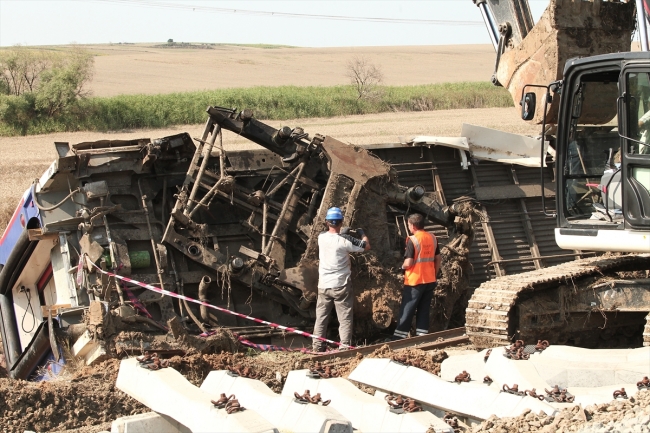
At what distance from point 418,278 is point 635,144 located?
9.99ft

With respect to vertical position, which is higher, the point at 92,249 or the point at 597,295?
the point at 92,249

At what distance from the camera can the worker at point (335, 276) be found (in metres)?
10.0

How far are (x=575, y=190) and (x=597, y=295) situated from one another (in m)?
1.03

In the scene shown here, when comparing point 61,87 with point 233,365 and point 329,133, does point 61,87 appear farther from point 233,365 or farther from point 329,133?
point 233,365

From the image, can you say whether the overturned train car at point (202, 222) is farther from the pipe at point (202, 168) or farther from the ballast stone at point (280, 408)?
the ballast stone at point (280, 408)

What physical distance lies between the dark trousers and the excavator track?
97 cm

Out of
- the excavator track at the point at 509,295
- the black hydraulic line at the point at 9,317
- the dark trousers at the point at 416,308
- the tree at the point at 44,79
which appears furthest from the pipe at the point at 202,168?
the tree at the point at 44,79

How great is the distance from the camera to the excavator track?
8.84 metres

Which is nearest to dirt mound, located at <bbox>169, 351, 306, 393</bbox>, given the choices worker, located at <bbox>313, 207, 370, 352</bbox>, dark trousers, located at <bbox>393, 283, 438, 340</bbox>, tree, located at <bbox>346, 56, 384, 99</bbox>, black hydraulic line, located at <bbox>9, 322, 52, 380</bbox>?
worker, located at <bbox>313, 207, 370, 352</bbox>

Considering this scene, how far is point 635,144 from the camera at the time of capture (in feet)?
25.9

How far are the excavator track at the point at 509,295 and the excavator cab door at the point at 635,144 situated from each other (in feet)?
4.19

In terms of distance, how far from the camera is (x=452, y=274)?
434 inches

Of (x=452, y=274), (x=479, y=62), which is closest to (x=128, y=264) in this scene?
(x=452, y=274)

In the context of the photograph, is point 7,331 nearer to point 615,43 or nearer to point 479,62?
point 615,43
